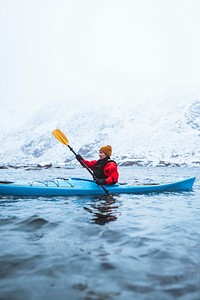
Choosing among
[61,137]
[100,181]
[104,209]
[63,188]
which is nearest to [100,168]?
[100,181]

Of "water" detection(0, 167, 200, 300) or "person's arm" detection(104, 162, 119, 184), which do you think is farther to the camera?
"person's arm" detection(104, 162, 119, 184)

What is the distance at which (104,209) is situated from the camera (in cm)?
602

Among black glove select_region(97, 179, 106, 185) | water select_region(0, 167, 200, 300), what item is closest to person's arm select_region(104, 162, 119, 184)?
black glove select_region(97, 179, 106, 185)

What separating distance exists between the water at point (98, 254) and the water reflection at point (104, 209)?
0.9 inches

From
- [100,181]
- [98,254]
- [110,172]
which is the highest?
[110,172]

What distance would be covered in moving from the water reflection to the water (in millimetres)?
Answer: 22

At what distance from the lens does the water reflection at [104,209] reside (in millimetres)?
4975

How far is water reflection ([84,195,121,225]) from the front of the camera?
497cm

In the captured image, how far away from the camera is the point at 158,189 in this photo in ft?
31.6

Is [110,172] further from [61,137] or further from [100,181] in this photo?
[61,137]

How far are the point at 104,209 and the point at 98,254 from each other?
9.42 feet

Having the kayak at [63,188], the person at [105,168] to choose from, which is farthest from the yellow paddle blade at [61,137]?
the kayak at [63,188]

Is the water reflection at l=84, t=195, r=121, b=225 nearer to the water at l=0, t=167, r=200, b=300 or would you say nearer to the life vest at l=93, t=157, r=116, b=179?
the water at l=0, t=167, r=200, b=300

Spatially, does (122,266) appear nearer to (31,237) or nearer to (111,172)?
(31,237)
